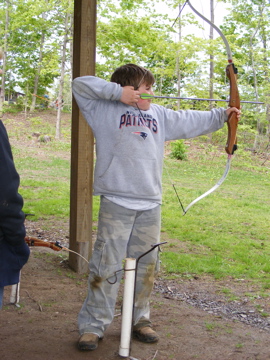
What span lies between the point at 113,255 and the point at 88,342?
0.48m

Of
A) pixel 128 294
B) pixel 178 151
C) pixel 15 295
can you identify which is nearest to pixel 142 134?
pixel 128 294

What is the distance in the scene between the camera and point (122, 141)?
2520 millimetres

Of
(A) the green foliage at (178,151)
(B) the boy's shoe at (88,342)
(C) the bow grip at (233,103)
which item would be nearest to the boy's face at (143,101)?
(C) the bow grip at (233,103)

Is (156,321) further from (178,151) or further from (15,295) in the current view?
(178,151)

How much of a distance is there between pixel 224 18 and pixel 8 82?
13.7 meters

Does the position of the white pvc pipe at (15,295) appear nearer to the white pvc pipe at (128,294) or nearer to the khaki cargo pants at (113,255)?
the khaki cargo pants at (113,255)

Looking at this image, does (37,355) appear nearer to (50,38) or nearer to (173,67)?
(173,67)

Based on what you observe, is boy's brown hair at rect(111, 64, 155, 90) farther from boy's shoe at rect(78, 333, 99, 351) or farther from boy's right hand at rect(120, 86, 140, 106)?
boy's shoe at rect(78, 333, 99, 351)

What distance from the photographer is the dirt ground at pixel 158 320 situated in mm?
2631

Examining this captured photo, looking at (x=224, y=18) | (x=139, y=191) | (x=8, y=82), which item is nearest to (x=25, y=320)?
(x=139, y=191)

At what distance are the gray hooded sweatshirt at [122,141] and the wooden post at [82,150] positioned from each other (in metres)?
1.30

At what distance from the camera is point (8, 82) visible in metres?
28.4

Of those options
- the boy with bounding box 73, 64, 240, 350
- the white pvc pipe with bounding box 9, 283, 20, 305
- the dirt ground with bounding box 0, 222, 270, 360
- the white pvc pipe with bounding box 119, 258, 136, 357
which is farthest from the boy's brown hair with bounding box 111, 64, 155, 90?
the white pvc pipe with bounding box 9, 283, 20, 305

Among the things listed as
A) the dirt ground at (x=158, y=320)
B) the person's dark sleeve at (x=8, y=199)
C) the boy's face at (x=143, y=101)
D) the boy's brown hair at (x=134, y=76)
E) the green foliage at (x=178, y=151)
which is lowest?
the dirt ground at (x=158, y=320)
